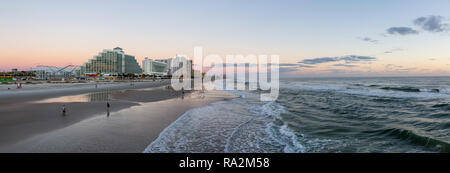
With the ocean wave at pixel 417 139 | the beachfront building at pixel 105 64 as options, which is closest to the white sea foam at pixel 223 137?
the ocean wave at pixel 417 139

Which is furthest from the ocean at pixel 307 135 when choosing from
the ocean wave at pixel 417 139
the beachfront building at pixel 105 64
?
the beachfront building at pixel 105 64

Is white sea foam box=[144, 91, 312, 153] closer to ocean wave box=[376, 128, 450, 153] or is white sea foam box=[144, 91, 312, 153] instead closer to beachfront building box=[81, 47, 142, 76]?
ocean wave box=[376, 128, 450, 153]

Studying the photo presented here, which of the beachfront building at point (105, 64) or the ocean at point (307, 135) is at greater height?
the beachfront building at point (105, 64)

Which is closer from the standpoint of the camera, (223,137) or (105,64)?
(223,137)

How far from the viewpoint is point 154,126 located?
10.9 metres

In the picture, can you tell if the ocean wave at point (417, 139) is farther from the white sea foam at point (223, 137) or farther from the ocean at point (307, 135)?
the white sea foam at point (223, 137)

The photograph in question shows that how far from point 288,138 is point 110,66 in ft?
702

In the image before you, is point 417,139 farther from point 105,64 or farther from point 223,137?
point 105,64

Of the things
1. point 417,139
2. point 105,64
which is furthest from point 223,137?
point 105,64

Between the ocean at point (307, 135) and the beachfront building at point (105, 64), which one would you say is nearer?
the ocean at point (307, 135)
